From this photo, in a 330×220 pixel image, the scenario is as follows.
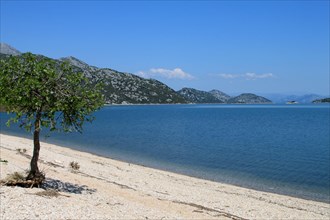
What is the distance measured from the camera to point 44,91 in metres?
16.9

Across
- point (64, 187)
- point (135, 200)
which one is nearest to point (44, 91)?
point (64, 187)

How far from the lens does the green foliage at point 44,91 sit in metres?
16.8

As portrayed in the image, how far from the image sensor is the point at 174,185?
2700 centimetres

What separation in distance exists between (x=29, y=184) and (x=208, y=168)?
25.4 meters

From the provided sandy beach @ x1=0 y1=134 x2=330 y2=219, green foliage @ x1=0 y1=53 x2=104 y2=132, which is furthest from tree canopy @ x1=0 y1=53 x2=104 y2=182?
sandy beach @ x1=0 y1=134 x2=330 y2=219

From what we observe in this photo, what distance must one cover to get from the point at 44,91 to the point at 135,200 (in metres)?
7.38

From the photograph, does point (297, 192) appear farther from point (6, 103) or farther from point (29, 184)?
point (6, 103)

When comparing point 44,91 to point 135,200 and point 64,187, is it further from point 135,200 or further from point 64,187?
point 135,200

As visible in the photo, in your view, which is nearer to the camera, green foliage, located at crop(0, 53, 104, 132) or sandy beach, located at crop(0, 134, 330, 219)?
sandy beach, located at crop(0, 134, 330, 219)

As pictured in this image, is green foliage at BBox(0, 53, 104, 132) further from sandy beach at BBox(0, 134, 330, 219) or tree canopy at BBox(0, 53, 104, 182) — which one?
sandy beach at BBox(0, 134, 330, 219)

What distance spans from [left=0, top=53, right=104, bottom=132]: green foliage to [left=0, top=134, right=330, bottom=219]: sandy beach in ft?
11.7

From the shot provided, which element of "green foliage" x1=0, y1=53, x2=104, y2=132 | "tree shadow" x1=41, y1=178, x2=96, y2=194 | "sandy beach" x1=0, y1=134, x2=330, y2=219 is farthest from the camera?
"tree shadow" x1=41, y1=178, x2=96, y2=194

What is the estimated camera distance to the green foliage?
1678cm

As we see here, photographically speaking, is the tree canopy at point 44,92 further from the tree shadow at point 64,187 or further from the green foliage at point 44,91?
the tree shadow at point 64,187
